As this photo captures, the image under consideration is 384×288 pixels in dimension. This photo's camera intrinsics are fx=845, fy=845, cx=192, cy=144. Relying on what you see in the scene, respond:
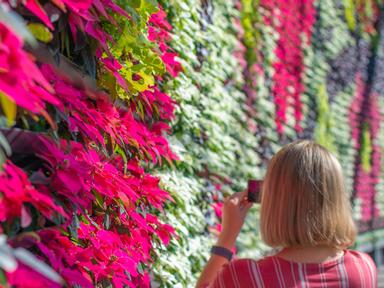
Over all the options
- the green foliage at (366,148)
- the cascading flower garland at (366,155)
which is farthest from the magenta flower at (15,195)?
the green foliage at (366,148)

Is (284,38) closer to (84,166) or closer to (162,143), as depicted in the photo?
(162,143)

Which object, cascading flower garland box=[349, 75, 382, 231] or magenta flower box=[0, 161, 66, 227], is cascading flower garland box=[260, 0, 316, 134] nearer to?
cascading flower garland box=[349, 75, 382, 231]

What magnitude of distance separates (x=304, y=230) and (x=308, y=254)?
0.08 m

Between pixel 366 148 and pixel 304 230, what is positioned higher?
pixel 304 230

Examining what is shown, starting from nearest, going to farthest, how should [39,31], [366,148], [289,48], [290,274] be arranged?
[39,31] → [290,274] → [289,48] → [366,148]

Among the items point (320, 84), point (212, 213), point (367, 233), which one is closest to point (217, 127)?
point (212, 213)

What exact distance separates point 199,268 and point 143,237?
121 centimetres

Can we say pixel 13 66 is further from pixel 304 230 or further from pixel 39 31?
pixel 304 230

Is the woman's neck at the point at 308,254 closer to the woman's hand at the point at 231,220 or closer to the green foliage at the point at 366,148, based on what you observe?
the woman's hand at the point at 231,220

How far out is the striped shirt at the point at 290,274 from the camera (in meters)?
2.32

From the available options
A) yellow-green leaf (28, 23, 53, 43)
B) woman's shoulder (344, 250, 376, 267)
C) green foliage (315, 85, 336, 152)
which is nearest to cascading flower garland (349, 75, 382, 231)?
green foliage (315, 85, 336, 152)

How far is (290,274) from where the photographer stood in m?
2.32

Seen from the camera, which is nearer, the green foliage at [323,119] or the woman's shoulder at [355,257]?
the woman's shoulder at [355,257]

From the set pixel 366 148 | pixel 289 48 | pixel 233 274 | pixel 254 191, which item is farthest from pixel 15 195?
pixel 366 148
